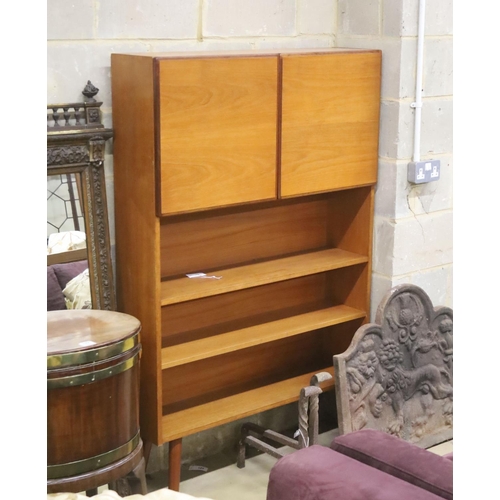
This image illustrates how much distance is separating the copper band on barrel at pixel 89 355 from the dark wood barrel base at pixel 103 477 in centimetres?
36

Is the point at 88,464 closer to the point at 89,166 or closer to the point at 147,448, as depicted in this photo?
the point at 147,448

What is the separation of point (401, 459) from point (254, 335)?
63.8 inches

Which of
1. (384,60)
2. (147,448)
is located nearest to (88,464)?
(147,448)

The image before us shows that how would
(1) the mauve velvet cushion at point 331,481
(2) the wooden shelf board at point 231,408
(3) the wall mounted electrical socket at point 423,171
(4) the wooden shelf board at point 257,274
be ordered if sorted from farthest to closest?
(3) the wall mounted electrical socket at point 423,171 < (2) the wooden shelf board at point 231,408 < (4) the wooden shelf board at point 257,274 < (1) the mauve velvet cushion at point 331,481

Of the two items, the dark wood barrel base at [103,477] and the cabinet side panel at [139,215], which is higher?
the cabinet side panel at [139,215]

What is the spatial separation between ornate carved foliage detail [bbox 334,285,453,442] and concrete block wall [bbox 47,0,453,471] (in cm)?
14

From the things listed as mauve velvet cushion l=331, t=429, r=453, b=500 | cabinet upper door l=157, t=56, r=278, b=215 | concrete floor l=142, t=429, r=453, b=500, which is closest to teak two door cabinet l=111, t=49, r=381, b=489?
cabinet upper door l=157, t=56, r=278, b=215

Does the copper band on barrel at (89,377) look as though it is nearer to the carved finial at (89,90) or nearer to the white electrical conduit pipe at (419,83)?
the carved finial at (89,90)

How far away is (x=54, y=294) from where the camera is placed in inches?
106

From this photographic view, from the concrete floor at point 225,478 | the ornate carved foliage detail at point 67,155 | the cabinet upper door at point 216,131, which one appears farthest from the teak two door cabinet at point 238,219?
the concrete floor at point 225,478

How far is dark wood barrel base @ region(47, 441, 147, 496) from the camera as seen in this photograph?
233 centimetres

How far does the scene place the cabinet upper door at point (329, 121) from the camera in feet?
9.86

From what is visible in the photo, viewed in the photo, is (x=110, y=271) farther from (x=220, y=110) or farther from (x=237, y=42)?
(x=237, y=42)

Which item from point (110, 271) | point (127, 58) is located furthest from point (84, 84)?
point (110, 271)
